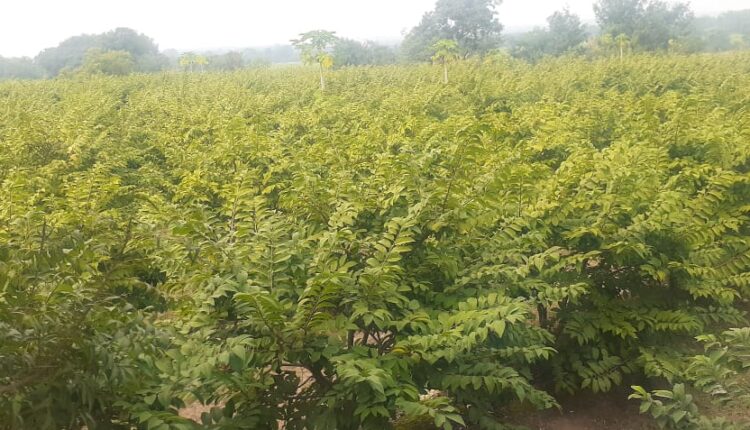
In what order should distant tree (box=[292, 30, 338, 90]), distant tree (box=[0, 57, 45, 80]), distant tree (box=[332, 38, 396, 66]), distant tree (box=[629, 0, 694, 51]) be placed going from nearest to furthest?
distant tree (box=[292, 30, 338, 90]) → distant tree (box=[629, 0, 694, 51]) → distant tree (box=[332, 38, 396, 66]) → distant tree (box=[0, 57, 45, 80])

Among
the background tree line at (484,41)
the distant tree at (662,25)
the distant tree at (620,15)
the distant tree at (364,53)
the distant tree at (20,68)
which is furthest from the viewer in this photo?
the distant tree at (20,68)

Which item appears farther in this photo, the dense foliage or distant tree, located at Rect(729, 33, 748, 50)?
distant tree, located at Rect(729, 33, 748, 50)

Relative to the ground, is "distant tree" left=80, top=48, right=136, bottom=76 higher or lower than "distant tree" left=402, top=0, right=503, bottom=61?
lower

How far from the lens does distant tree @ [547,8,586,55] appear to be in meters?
37.1

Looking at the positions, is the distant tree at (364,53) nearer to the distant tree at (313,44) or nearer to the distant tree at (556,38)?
the distant tree at (556,38)

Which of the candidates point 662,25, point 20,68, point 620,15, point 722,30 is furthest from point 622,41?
point 20,68

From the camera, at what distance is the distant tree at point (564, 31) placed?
1462 inches

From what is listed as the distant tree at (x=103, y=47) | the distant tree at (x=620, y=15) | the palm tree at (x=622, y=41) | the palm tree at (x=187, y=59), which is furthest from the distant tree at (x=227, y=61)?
the palm tree at (x=622, y=41)

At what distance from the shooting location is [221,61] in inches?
1759

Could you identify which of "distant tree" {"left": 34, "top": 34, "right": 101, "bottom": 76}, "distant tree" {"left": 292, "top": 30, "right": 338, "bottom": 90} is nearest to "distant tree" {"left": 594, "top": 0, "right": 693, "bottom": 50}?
"distant tree" {"left": 292, "top": 30, "right": 338, "bottom": 90}

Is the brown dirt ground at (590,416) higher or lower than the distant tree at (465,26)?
lower

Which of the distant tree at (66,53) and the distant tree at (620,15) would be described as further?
the distant tree at (66,53)

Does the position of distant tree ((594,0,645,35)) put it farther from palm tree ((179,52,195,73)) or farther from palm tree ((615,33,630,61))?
palm tree ((179,52,195,73))

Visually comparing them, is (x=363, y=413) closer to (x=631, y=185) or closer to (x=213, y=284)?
(x=213, y=284)
